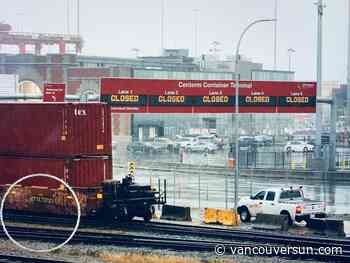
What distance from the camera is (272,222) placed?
25.2m

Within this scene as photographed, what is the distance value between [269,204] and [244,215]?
2000mm

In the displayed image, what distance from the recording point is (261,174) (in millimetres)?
50469

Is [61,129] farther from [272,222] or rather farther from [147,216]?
[272,222]

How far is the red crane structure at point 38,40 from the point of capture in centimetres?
11416

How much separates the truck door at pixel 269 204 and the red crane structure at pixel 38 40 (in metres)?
87.7

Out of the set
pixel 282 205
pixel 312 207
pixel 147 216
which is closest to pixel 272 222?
pixel 282 205

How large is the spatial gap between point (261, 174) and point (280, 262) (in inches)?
1280

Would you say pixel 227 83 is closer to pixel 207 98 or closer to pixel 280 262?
pixel 207 98

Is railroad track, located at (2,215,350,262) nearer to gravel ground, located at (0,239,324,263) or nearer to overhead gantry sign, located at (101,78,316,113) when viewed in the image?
gravel ground, located at (0,239,324,263)

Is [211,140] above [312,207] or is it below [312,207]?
above

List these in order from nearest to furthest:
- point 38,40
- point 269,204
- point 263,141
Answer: point 269,204
point 263,141
point 38,40

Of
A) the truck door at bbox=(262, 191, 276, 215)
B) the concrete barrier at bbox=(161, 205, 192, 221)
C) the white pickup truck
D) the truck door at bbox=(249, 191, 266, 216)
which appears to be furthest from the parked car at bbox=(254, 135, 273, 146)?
the truck door at bbox=(262, 191, 276, 215)

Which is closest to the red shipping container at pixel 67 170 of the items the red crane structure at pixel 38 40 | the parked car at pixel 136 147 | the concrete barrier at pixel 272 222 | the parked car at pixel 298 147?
the concrete barrier at pixel 272 222

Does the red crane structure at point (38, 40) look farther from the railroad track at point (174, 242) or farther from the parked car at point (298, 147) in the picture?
the railroad track at point (174, 242)
